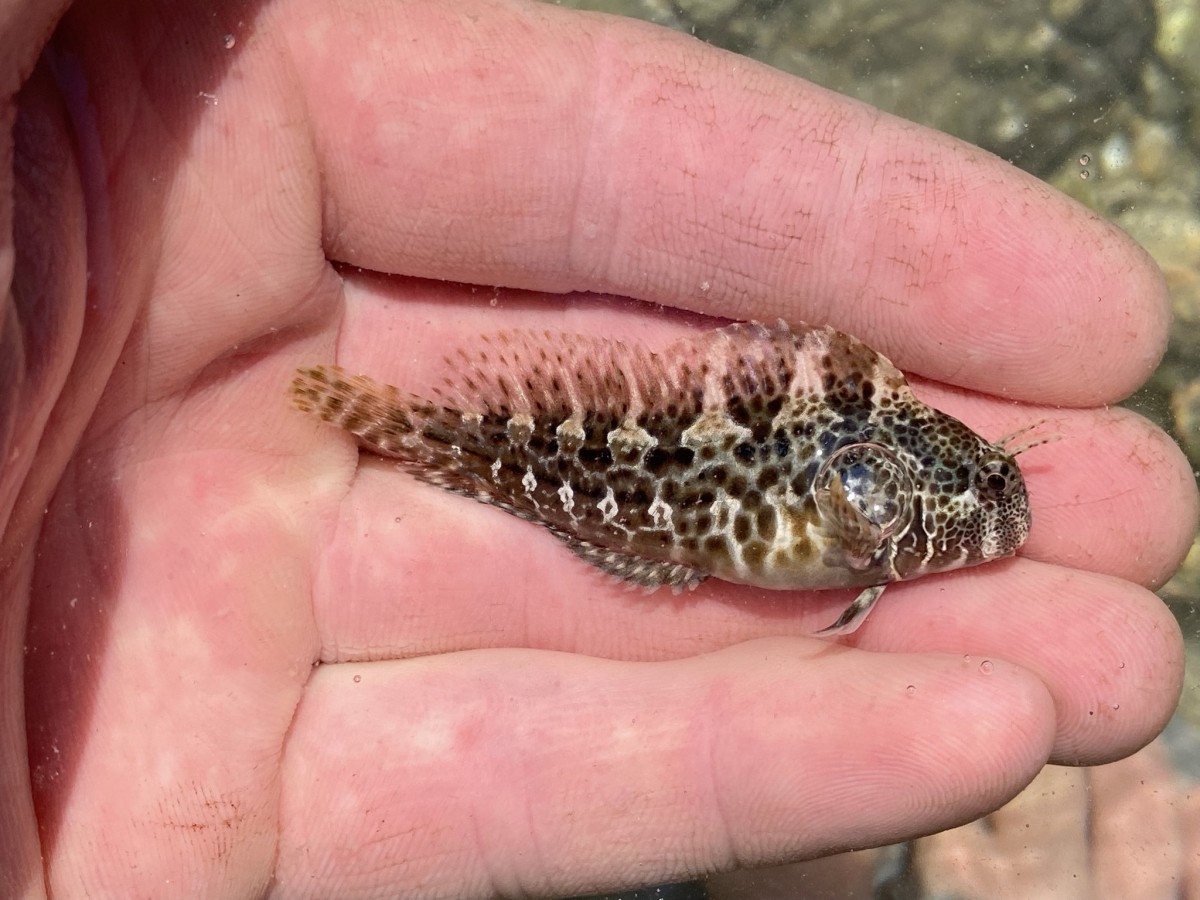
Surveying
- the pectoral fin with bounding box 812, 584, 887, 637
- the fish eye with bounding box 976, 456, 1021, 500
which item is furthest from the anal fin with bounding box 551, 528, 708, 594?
the fish eye with bounding box 976, 456, 1021, 500

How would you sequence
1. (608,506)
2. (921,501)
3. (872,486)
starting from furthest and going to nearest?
(608,506)
(921,501)
(872,486)

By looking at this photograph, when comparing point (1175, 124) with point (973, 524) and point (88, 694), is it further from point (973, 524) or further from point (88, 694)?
point (88, 694)

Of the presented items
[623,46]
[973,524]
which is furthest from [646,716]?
[623,46]

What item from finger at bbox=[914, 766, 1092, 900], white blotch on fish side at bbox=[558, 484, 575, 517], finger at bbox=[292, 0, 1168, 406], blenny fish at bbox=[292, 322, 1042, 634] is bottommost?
finger at bbox=[914, 766, 1092, 900]

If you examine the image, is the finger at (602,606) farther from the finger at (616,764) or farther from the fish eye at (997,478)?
the fish eye at (997,478)

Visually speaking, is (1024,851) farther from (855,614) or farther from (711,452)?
(711,452)

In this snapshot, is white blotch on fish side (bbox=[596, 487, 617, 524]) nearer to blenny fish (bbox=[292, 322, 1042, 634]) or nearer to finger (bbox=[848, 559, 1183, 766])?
blenny fish (bbox=[292, 322, 1042, 634])

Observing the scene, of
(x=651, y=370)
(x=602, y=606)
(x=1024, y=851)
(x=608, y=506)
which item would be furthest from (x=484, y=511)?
(x=1024, y=851)
